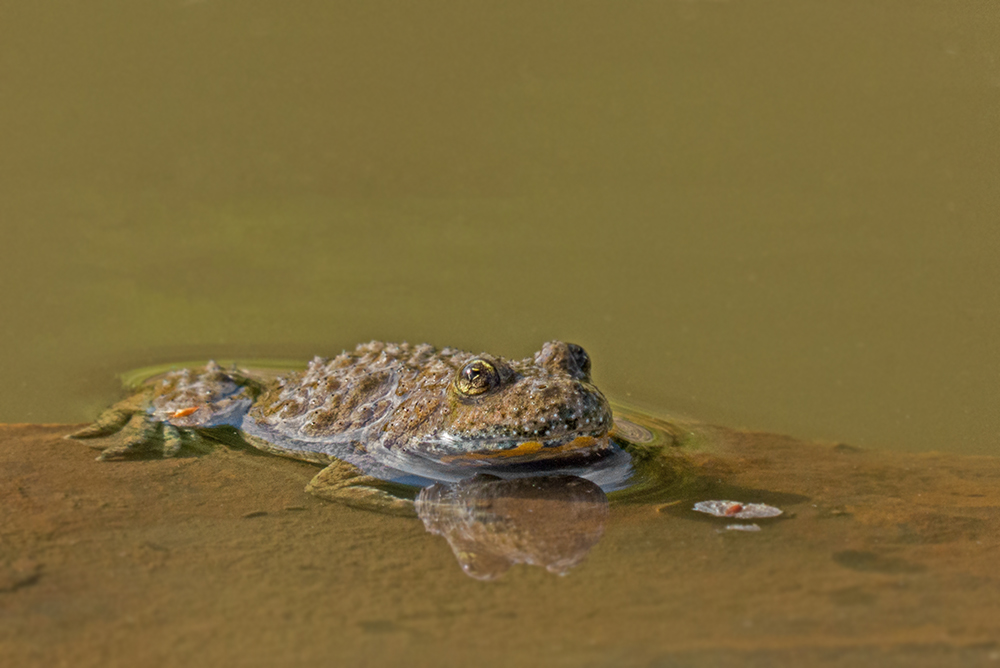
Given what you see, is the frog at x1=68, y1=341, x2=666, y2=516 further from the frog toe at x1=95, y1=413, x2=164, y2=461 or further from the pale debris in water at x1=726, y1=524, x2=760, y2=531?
the pale debris in water at x1=726, y1=524, x2=760, y2=531

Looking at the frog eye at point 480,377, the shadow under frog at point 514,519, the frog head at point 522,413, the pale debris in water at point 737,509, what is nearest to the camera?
the shadow under frog at point 514,519

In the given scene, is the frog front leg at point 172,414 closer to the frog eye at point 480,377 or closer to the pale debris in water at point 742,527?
the frog eye at point 480,377

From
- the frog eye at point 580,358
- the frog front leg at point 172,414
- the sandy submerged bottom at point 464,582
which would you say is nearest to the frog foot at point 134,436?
the frog front leg at point 172,414

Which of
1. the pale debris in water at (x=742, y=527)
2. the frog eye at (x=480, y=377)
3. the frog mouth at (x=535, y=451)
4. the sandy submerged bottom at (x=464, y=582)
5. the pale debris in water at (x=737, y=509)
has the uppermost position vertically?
the frog eye at (x=480, y=377)

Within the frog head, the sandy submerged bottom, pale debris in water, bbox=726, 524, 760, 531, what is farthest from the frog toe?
pale debris in water, bbox=726, 524, 760, 531

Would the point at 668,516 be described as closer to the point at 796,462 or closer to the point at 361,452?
the point at 796,462

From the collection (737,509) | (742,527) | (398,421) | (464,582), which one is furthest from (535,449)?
(464,582)

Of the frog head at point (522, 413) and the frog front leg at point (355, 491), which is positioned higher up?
the frog head at point (522, 413)
